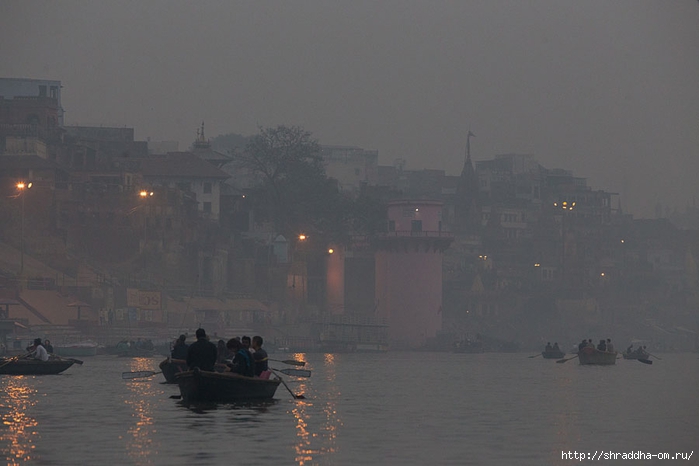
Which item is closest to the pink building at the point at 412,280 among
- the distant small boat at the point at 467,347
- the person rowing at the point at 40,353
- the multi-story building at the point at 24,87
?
the distant small boat at the point at 467,347

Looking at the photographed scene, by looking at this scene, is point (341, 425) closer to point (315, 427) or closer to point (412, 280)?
point (315, 427)

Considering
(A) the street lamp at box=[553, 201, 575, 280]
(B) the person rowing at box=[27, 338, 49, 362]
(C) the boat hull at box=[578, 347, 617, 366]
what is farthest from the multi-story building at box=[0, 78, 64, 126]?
(B) the person rowing at box=[27, 338, 49, 362]

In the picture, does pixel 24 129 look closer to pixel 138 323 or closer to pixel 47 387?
pixel 138 323

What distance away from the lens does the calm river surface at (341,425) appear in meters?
23.4

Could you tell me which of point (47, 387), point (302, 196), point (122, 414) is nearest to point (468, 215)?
point (302, 196)

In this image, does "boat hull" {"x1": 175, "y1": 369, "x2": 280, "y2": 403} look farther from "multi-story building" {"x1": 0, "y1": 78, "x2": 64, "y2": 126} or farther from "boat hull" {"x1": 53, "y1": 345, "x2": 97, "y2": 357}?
"multi-story building" {"x1": 0, "y1": 78, "x2": 64, "y2": 126}

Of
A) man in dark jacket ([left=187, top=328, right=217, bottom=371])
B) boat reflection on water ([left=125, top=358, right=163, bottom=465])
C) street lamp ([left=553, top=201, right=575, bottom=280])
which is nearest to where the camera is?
boat reflection on water ([left=125, top=358, right=163, bottom=465])

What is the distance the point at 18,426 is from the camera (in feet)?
92.4

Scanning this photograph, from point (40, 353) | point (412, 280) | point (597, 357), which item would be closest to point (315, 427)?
point (40, 353)

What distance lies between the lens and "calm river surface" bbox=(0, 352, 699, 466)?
23.4m

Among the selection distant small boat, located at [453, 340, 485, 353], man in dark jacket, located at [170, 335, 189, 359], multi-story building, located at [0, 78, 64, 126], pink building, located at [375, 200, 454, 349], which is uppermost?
multi-story building, located at [0, 78, 64, 126]

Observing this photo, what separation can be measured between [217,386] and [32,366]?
19843 millimetres

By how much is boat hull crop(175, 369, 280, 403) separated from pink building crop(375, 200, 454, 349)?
9895 centimetres

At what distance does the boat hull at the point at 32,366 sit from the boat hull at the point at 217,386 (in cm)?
1750
